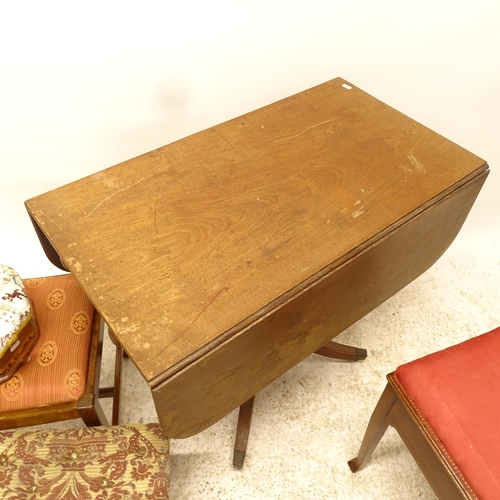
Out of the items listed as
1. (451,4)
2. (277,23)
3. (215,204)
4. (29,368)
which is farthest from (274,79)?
(29,368)

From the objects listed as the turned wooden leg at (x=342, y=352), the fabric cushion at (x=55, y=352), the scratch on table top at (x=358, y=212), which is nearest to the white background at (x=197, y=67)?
the fabric cushion at (x=55, y=352)

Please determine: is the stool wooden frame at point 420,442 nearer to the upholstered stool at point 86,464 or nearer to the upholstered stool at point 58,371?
the upholstered stool at point 86,464

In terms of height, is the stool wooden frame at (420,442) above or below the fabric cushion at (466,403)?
below

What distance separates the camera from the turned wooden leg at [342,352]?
1723 millimetres

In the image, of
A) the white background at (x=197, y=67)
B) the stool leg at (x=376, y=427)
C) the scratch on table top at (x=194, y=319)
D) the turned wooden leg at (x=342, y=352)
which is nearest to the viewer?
the scratch on table top at (x=194, y=319)

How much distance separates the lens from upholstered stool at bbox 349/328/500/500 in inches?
38.2

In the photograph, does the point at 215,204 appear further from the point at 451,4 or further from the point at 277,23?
the point at 451,4

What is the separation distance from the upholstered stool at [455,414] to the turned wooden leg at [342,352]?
55 cm

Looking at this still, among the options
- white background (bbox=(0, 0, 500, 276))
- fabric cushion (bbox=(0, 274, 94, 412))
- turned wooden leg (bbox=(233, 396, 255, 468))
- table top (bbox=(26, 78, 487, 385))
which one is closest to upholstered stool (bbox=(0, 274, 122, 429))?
fabric cushion (bbox=(0, 274, 94, 412))

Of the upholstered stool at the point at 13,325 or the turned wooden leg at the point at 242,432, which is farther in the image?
the turned wooden leg at the point at 242,432

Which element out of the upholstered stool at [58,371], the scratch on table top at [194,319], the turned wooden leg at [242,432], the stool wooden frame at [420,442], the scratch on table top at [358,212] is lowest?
the turned wooden leg at [242,432]

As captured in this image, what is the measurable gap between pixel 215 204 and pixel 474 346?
28.4 inches

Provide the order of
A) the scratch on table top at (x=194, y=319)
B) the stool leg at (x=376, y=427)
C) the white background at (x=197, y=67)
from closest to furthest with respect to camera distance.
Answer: the scratch on table top at (x=194, y=319) → the stool leg at (x=376, y=427) → the white background at (x=197, y=67)

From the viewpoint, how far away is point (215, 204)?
1156 millimetres
